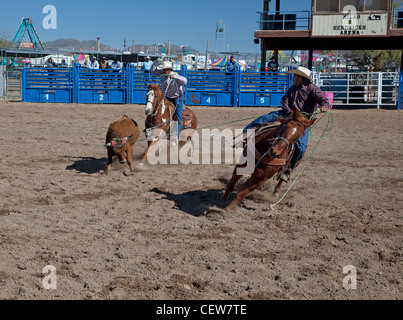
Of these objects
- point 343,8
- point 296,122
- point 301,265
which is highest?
point 343,8

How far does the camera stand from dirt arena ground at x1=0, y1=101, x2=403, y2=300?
12.6 ft

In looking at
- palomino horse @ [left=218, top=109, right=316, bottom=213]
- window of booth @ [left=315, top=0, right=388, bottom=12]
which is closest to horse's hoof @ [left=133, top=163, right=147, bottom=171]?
palomino horse @ [left=218, top=109, right=316, bottom=213]

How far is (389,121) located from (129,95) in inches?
417

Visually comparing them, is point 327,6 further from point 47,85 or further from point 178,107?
point 178,107

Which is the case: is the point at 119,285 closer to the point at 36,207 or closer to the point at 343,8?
the point at 36,207

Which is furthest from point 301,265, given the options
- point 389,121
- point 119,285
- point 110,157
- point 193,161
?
point 389,121

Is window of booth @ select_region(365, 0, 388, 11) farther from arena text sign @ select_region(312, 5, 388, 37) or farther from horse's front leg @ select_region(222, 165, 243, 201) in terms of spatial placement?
horse's front leg @ select_region(222, 165, 243, 201)

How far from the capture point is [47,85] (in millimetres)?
20531

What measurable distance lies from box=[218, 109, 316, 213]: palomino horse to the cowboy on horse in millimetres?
3404

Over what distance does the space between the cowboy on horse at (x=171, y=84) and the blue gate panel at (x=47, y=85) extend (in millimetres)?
12484

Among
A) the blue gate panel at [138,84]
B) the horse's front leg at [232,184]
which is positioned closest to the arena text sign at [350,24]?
the blue gate panel at [138,84]

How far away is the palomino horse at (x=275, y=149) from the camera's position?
540 centimetres

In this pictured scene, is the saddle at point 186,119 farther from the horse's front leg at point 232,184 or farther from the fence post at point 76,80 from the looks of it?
the fence post at point 76,80

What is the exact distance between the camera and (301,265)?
4.29 meters
